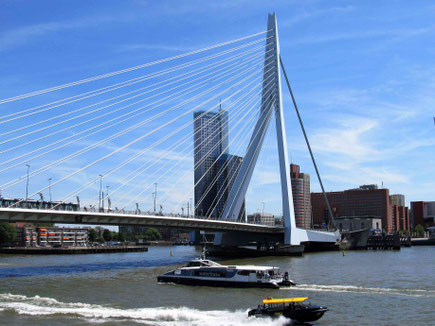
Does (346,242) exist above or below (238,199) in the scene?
below

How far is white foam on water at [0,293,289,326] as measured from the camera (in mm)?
19297

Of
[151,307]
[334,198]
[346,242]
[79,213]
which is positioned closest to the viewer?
[151,307]

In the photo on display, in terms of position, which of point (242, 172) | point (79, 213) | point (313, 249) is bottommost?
point (313, 249)

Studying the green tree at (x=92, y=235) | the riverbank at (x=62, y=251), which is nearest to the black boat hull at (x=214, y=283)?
the riverbank at (x=62, y=251)

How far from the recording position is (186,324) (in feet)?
62.5

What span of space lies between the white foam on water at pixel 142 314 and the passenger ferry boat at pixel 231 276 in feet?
28.8

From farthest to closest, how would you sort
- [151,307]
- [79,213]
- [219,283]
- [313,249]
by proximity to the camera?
[313,249] → [79,213] → [219,283] → [151,307]

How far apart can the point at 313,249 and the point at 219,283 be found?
4386cm

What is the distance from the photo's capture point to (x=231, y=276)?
3027 cm

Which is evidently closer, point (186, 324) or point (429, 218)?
point (186, 324)

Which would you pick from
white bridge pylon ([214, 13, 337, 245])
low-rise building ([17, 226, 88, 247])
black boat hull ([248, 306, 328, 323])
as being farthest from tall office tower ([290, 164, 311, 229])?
black boat hull ([248, 306, 328, 323])

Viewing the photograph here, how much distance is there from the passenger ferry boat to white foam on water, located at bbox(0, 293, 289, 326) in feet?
28.8

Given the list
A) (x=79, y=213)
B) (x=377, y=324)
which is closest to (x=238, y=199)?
(x=79, y=213)

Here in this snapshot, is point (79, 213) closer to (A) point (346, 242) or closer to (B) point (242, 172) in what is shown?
(B) point (242, 172)
